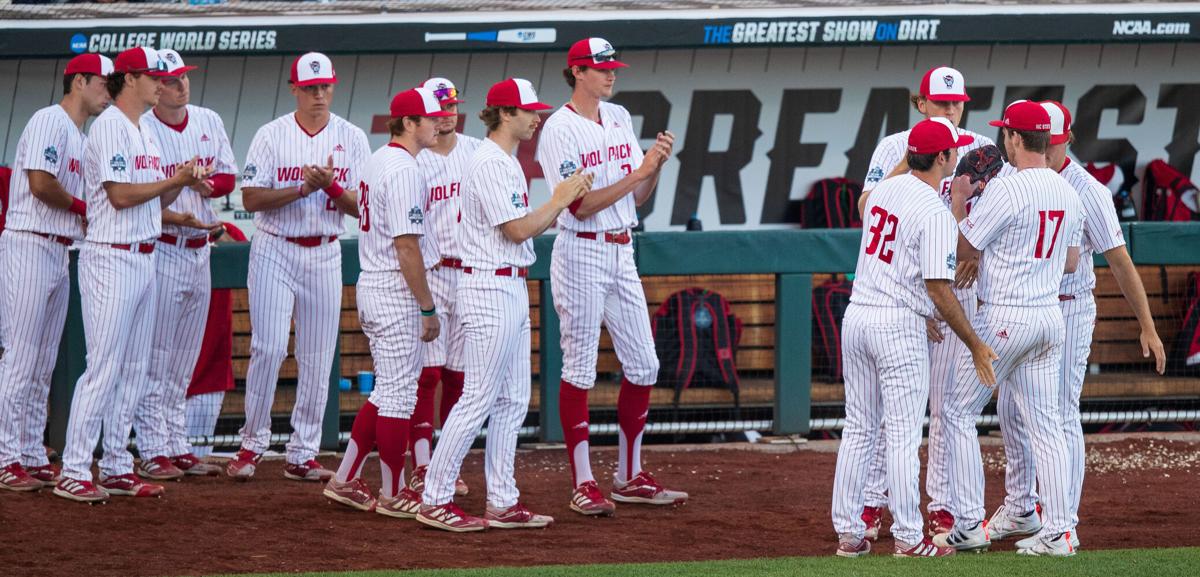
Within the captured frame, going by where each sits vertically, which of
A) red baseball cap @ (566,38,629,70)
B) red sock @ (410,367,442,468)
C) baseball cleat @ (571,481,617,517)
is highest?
red baseball cap @ (566,38,629,70)

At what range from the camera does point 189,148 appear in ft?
20.4

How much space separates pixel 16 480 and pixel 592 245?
2.51 metres

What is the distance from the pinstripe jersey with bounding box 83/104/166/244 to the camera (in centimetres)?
559

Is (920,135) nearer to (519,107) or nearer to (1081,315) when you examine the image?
(1081,315)

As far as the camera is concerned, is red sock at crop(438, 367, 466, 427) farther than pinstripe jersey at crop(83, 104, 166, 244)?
Yes

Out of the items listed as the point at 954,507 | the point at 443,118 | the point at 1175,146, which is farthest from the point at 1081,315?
the point at 1175,146

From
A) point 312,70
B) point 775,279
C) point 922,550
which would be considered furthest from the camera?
point 775,279

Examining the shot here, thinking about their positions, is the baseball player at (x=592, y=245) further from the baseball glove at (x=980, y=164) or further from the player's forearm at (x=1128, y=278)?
the player's forearm at (x=1128, y=278)

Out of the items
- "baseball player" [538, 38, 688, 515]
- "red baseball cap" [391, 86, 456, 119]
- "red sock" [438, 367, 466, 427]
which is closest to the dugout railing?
"red sock" [438, 367, 466, 427]

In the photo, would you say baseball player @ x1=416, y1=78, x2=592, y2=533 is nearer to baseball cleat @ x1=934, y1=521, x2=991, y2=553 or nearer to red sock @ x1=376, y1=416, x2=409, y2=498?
red sock @ x1=376, y1=416, x2=409, y2=498

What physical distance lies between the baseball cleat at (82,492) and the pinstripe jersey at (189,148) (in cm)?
110

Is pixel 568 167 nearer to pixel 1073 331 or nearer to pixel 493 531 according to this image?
pixel 493 531

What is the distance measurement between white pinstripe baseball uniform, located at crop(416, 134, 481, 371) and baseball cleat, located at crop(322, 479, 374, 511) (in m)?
0.55

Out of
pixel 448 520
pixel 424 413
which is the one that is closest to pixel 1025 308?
pixel 448 520
